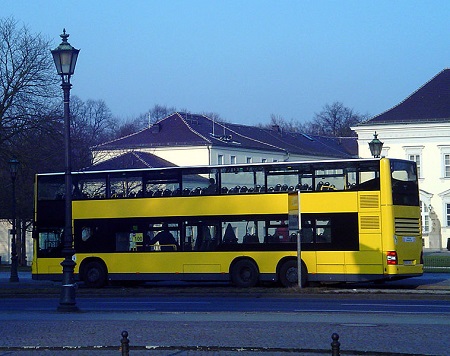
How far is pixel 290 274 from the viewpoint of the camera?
30.5 meters

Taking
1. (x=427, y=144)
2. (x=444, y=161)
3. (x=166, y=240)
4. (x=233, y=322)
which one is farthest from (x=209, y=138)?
(x=233, y=322)

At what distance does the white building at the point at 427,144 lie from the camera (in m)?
83.2

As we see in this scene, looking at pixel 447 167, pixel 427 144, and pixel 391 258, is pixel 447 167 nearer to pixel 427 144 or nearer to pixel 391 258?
pixel 427 144

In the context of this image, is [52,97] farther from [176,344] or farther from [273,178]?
[176,344]

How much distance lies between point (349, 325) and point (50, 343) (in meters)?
5.55

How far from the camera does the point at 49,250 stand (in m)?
33.3

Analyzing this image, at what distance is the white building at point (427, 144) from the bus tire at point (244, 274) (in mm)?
52566

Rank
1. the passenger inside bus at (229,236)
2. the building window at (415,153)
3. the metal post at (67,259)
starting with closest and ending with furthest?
the metal post at (67,259) → the passenger inside bus at (229,236) → the building window at (415,153)

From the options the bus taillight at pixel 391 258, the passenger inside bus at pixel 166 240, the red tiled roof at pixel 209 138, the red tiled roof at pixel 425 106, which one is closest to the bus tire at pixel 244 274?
the passenger inside bus at pixel 166 240

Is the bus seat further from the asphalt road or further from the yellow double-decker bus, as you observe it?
the asphalt road

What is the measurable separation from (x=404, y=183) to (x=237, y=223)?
5778mm

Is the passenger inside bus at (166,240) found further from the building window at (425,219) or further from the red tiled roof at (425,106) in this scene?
the red tiled roof at (425,106)

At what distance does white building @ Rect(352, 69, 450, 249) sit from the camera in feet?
273

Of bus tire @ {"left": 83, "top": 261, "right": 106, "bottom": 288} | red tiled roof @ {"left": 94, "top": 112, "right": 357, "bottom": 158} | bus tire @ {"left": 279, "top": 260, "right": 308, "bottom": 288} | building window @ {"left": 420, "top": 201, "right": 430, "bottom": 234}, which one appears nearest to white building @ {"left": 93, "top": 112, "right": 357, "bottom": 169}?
red tiled roof @ {"left": 94, "top": 112, "right": 357, "bottom": 158}
